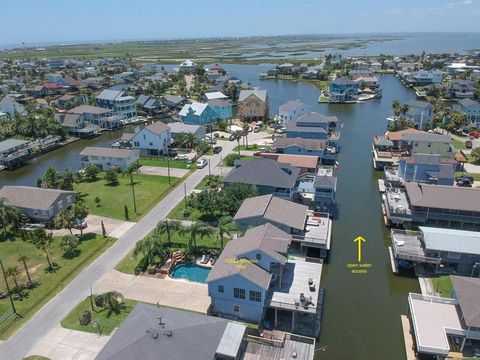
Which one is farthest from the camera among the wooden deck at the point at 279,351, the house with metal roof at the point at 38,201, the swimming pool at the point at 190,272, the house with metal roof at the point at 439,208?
the house with metal roof at the point at 38,201

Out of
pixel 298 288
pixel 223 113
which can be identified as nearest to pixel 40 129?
pixel 223 113

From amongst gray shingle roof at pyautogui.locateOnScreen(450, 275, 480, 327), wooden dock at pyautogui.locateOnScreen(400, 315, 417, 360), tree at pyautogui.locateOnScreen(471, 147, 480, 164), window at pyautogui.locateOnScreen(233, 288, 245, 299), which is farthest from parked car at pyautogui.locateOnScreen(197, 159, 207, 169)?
tree at pyautogui.locateOnScreen(471, 147, 480, 164)

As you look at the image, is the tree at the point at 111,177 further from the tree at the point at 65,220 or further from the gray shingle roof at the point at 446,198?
the gray shingle roof at the point at 446,198

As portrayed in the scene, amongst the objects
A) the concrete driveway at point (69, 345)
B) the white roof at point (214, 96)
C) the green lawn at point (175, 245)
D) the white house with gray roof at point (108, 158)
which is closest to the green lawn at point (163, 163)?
the white house with gray roof at point (108, 158)

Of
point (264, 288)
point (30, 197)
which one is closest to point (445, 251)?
point (264, 288)

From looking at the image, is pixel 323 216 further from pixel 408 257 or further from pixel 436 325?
pixel 436 325

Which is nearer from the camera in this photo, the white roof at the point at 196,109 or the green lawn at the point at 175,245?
the green lawn at the point at 175,245
